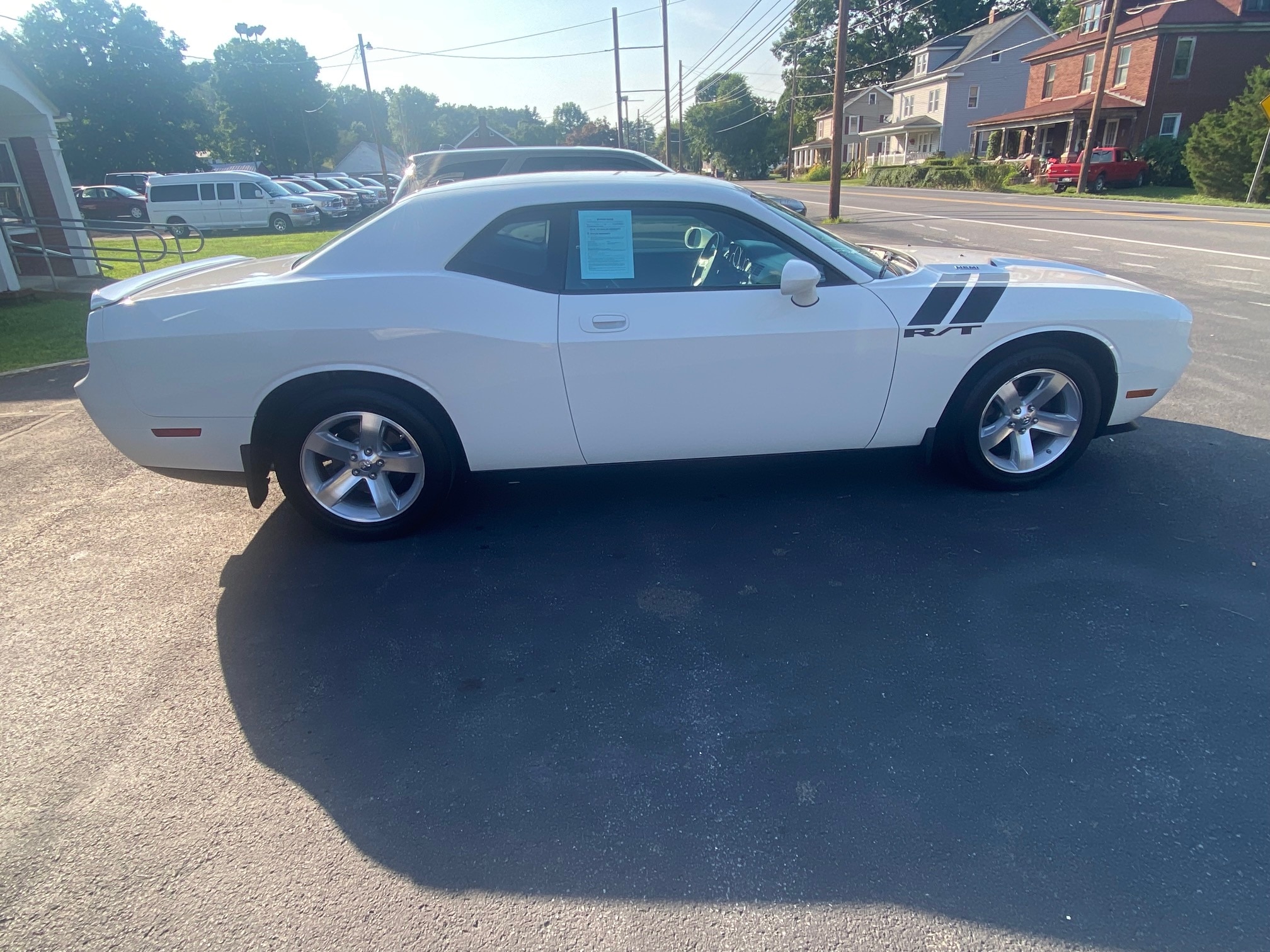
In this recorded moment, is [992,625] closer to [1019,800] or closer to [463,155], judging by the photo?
[1019,800]

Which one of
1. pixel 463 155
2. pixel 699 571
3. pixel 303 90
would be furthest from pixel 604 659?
pixel 303 90

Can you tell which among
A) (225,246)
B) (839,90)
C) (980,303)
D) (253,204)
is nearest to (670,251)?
(980,303)

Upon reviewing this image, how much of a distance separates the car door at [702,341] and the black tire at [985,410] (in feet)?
1.42

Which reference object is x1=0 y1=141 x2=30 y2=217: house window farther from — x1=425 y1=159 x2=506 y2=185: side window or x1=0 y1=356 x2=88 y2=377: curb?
x1=425 y1=159 x2=506 y2=185: side window

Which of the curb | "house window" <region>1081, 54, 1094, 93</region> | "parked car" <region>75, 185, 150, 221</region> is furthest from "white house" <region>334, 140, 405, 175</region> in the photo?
the curb

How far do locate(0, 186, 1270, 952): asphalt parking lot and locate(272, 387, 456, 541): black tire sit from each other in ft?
0.51

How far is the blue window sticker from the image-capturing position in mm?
3627

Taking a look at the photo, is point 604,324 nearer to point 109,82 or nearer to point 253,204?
point 253,204

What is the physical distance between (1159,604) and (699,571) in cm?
180

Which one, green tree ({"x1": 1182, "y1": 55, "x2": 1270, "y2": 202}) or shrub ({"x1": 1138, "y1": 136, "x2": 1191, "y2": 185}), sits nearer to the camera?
green tree ({"x1": 1182, "y1": 55, "x2": 1270, "y2": 202})

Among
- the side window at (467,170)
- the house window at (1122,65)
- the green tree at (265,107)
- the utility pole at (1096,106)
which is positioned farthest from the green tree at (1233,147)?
the green tree at (265,107)

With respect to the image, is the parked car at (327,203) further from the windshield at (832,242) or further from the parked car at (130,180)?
the windshield at (832,242)

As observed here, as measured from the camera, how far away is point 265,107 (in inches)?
2477

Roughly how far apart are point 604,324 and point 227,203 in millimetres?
27086
